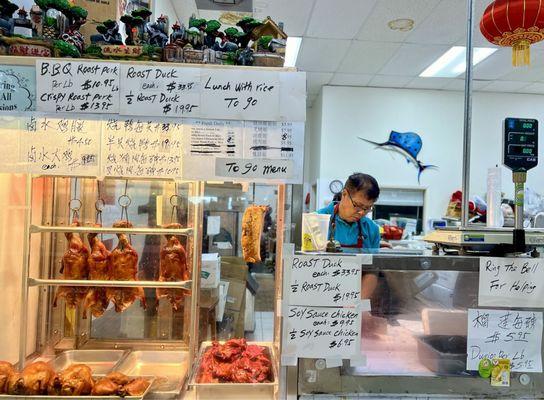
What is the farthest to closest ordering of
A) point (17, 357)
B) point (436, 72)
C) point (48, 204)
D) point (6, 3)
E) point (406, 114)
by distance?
point (406, 114)
point (436, 72)
point (48, 204)
point (17, 357)
point (6, 3)

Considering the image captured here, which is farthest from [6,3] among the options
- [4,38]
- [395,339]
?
[395,339]

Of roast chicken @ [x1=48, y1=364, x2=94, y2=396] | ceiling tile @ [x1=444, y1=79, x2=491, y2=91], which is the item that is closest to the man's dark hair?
roast chicken @ [x1=48, y1=364, x2=94, y2=396]

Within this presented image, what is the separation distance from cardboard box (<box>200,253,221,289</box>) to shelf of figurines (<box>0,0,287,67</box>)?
1.01 meters

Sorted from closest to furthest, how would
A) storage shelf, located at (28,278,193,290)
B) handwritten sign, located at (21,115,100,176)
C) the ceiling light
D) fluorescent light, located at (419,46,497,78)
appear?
handwritten sign, located at (21,115,100,176)
storage shelf, located at (28,278,193,290)
the ceiling light
fluorescent light, located at (419,46,497,78)

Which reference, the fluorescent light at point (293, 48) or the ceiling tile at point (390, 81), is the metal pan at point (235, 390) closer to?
the fluorescent light at point (293, 48)

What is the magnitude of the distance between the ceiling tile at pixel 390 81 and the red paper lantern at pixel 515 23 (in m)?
3.70

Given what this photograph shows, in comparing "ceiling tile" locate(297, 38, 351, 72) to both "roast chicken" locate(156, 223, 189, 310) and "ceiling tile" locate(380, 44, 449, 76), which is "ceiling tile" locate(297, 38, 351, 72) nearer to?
"ceiling tile" locate(380, 44, 449, 76)

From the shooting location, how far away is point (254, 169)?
1.33 meters

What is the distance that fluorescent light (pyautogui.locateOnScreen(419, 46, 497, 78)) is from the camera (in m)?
5.11

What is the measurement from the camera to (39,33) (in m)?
1.41

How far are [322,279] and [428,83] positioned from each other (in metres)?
5.94

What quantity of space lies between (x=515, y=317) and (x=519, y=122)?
2.05 ft

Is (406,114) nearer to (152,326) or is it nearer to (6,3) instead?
(152,326)

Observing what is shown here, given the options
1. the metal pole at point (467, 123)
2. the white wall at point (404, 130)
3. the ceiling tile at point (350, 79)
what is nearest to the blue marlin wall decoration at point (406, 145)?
the white wall at point (404, 130)
